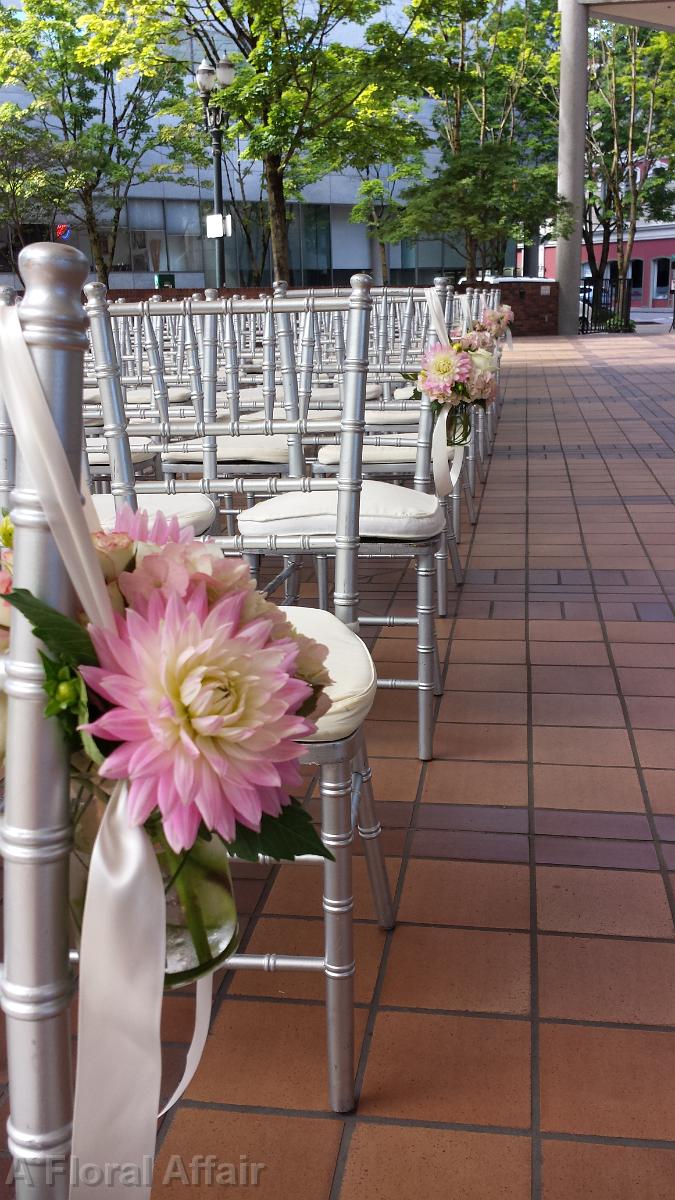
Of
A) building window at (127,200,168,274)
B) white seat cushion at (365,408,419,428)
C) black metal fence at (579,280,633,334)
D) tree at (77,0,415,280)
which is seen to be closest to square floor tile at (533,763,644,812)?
white seat cushion at (365,408,419,428)

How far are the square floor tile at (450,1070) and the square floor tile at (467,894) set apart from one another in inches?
10.2

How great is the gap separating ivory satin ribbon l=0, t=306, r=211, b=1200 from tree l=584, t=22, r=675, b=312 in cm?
2330

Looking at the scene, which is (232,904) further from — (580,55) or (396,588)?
(580,55)

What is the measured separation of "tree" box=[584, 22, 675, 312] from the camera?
71.6ft

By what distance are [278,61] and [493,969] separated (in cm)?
1108

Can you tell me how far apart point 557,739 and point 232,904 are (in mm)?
1969

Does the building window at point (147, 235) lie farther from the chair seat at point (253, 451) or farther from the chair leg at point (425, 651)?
the chair leg at point (425, 651)

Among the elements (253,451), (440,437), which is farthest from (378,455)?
(440,437)

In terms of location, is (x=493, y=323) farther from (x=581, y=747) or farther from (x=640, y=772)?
(x=640, y=772)

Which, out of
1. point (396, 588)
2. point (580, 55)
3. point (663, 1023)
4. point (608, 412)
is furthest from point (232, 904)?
point (580, 55)

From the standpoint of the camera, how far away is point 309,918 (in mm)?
1824

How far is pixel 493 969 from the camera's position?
1.68m

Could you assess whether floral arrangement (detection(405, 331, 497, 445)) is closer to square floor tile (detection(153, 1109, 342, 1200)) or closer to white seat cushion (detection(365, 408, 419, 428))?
white seat cushion (detection(365, 408, 419, 428))

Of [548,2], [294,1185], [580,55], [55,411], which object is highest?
[548,2]
